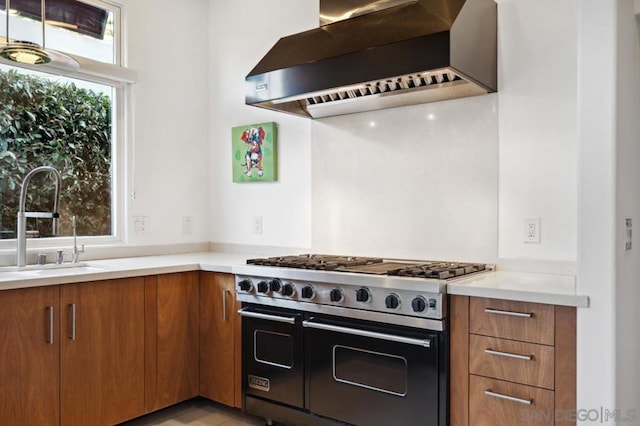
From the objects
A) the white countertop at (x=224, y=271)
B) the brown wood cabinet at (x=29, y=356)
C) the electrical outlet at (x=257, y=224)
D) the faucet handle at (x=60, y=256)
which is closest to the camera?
the white countertop at (x=224, y=271)

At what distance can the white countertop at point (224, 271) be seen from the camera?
1820 mm

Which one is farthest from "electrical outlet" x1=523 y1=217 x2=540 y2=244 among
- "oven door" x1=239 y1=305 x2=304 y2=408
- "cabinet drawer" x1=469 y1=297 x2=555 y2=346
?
"oven door" x1=239 y1=305 x2=304 y2=408

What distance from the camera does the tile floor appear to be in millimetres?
2773

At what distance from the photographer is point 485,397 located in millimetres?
1955

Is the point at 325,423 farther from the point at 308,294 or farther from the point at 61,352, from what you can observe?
the point at 61,352

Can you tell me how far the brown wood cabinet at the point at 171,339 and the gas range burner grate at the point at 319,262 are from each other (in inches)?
18.4

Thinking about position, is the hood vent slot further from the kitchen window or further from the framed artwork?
the kitchen window

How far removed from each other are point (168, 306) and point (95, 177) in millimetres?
1011

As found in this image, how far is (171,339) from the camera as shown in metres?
2.82

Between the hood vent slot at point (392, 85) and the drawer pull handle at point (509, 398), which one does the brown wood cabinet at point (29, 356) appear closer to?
the hood vent slot at point (392, 85)

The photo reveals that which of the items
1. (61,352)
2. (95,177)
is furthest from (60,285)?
(95,177)

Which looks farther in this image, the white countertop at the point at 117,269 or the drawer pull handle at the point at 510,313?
the white countertop at the point at 117,269

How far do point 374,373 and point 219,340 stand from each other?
104 cm
